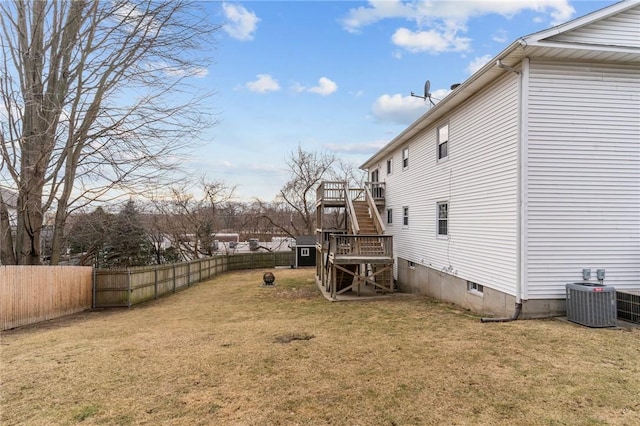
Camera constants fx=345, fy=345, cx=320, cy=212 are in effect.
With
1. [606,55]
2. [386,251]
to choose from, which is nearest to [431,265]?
[386,251]

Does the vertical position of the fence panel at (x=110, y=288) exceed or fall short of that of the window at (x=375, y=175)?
it falls short

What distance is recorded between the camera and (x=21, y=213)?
8562mm

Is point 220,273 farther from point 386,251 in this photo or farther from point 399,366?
point 399,366

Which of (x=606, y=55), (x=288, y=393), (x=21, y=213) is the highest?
(x=606, y=55)

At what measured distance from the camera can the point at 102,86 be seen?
8125mm

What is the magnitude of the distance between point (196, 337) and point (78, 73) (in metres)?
6.72

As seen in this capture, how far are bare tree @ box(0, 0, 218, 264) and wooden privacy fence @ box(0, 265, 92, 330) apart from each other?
1.73 m

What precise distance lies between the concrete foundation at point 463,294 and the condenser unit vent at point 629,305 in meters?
0.98

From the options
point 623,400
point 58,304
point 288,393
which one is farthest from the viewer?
point 58,304

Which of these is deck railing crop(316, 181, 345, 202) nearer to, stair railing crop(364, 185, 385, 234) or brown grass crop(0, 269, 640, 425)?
stair railing crop(364, 185, 385, 234)

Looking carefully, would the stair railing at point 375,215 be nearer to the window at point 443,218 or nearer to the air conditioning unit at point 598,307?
the window at point 443,218

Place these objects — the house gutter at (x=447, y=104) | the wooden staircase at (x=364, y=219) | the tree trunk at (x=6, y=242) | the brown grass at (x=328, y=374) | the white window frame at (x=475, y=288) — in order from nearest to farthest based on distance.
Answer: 1. the brown grass at (x=328, y=374)
2. the house gutter at (x=447, y=104)
3. the tree trunk at (x=6, y=242)
4. the white window frame at (x=475, y=288)
5. the wooden staircase at (x=364, y=219)

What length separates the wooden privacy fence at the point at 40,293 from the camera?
823 cm

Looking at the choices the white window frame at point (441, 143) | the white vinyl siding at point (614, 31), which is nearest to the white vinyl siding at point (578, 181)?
the white vinyl siding at point (614, 31)
